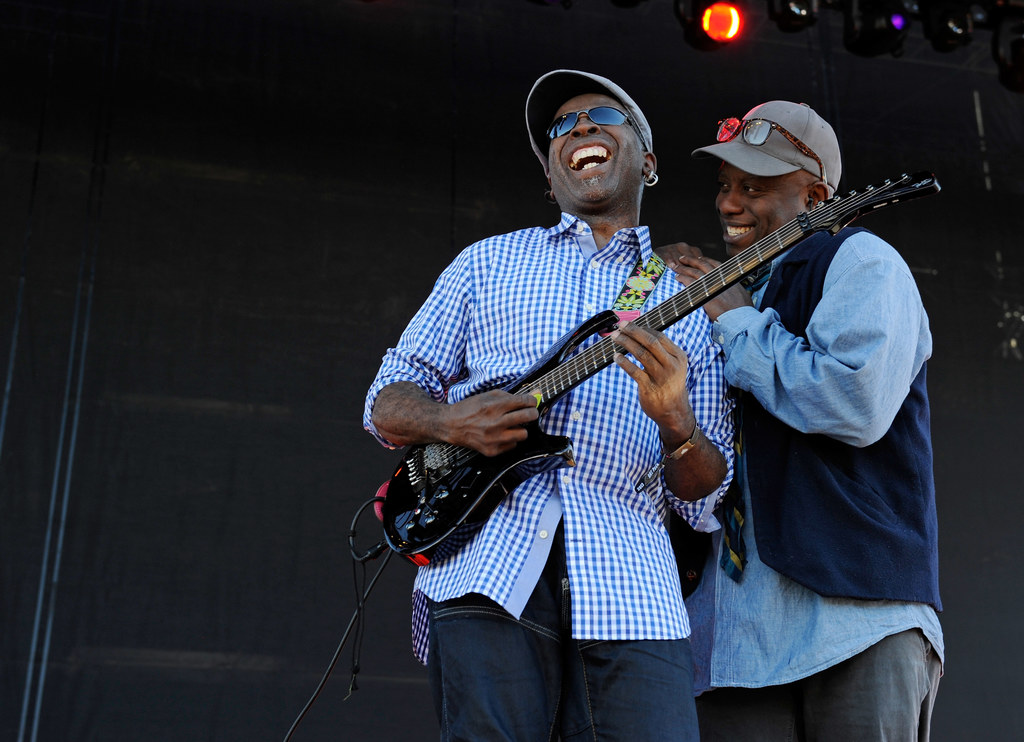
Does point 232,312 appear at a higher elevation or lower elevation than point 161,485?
higher

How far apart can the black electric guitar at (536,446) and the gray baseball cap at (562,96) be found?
0.56m

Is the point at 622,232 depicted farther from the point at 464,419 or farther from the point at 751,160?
the point at 464,419

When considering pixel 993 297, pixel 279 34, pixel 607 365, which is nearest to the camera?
pixel 607 365

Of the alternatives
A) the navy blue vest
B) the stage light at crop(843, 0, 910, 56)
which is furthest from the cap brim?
the stage light at crop(843, 0, 910, 56)

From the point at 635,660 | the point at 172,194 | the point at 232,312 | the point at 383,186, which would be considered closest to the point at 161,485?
the point at 232,312

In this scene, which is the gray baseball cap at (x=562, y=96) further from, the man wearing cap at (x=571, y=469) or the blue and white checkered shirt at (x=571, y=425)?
the blue and white checkered shirt at (x=571, y=425)

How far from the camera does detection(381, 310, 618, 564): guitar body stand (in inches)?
81.0

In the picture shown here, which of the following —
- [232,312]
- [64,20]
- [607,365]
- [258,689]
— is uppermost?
[64,20]

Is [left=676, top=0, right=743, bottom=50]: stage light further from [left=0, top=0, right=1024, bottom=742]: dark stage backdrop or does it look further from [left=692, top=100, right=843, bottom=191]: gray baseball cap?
[left=692, top=100, right=843, bottom=191]: gray baseball cap

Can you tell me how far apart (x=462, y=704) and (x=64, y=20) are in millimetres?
3833

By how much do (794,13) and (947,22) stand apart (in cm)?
72

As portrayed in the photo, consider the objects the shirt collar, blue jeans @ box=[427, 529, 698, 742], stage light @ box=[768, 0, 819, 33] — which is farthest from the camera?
stage light @ box=[768, 0, 819, 33]

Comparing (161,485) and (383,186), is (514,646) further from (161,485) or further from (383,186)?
(383,186)

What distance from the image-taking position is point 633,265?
2.47 meters
